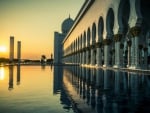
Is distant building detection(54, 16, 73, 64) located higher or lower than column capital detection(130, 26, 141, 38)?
higher

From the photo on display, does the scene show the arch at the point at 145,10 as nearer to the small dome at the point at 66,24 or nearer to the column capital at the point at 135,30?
the column capital at the point at 135,30

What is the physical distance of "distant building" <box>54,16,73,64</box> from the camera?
119537mm

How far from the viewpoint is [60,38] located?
12669cm

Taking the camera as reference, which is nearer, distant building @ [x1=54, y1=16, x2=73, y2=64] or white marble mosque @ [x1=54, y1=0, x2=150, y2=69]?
white marble mosque @ [x1=54, y1=0, x2=150, y2=69]

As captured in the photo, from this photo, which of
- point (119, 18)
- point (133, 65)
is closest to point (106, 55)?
point (119, 18)

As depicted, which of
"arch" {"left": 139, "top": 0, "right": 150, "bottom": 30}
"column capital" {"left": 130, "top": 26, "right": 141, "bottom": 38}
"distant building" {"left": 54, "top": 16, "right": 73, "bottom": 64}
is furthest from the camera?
"distant building" {"left": 54, "top": 16, "right": 73, "bottom": 64}

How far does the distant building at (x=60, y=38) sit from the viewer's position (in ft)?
392

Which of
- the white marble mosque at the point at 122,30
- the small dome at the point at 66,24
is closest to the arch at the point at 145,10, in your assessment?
the white marble mosque at the point at 122,30

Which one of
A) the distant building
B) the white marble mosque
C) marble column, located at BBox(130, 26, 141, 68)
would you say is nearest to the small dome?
the distant building

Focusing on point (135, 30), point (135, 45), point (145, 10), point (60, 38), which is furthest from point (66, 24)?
point (135, 30)

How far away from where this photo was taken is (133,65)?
2350 centimetres

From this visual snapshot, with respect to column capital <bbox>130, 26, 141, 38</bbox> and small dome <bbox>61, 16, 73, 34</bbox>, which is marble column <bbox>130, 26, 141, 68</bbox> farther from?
small dome <bbox>61, 16, 73, 34</bbox>

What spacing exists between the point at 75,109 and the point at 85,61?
154ft

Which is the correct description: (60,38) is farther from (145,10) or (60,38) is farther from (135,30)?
(135,30)
